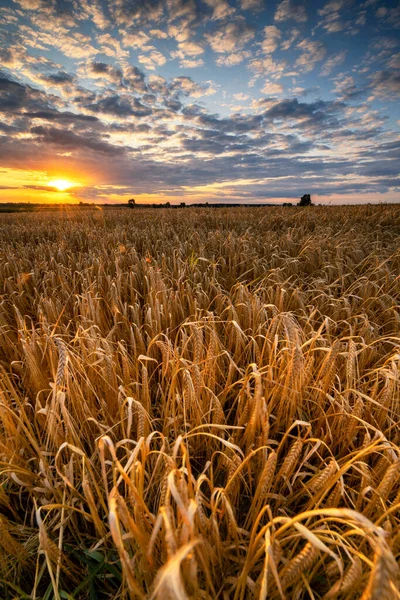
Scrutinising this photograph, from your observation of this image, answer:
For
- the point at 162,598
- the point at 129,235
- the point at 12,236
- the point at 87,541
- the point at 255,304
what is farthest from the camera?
the point at 12,236

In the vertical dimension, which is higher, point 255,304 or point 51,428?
point 255,304

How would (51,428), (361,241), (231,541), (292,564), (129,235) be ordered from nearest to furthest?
(292,564) < (231,541) < (51,428) < (361,241) < (129,235)

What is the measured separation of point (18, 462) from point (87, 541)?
46 centimetres

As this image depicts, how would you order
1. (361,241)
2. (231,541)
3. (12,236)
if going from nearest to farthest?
(231,541)
(361,241)
(12,236)

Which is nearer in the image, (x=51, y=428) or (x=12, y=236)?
(x=51, y=428)

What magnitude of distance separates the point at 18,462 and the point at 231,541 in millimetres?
966

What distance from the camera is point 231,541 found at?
1049mm

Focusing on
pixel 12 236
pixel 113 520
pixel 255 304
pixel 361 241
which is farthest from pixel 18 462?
pixel 12 236

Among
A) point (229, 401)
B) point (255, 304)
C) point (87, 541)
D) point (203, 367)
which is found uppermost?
point (255, 304)

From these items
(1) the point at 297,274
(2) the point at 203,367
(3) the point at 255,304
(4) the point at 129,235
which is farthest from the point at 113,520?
(4) the point at 129,235

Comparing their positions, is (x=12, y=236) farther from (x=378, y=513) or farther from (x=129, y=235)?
(x=378, y=513)

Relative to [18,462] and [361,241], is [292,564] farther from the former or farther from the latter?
[361,241]

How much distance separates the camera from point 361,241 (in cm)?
511

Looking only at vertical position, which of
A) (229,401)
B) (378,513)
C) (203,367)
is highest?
(203,367)
